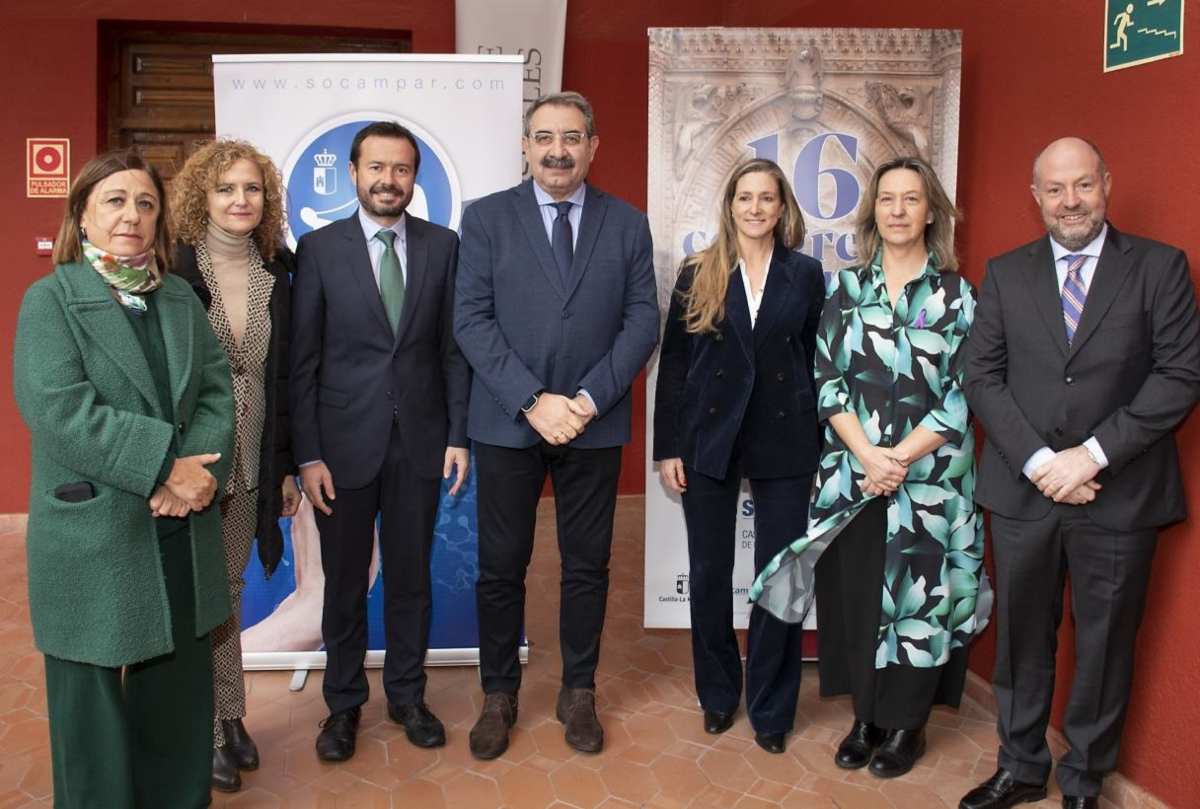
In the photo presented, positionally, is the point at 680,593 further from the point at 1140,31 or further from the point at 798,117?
the point at 1140,31

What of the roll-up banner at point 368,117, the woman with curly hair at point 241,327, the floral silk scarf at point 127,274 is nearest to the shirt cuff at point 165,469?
the floral silk scarf at point 127,274

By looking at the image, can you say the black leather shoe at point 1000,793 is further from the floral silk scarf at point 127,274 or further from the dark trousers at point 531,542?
the floral silk scarf at point 127,274

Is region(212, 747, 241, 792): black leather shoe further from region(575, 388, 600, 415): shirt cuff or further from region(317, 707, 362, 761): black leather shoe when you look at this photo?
region(575, 388, 600, 415): shirt cuff

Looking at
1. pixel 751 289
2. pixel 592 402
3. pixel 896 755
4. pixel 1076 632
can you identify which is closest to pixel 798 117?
pixel 751 289

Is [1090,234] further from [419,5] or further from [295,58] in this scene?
[419,5]

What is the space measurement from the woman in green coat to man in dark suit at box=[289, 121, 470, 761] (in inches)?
20.8

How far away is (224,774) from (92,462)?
1.20 meters

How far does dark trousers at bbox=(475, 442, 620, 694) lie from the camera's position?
2.92 m

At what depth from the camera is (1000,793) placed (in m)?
2.67

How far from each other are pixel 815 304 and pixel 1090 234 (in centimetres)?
80

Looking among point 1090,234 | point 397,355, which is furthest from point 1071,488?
point 397,355

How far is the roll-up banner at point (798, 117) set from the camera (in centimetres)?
343

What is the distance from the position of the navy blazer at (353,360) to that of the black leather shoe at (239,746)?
800mm

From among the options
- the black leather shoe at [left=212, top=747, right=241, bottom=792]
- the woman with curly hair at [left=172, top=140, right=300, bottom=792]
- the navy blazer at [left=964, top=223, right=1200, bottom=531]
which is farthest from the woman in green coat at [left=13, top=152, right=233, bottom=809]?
the navy blazer at [left=964, top=223, right=1200, bottom=531]
